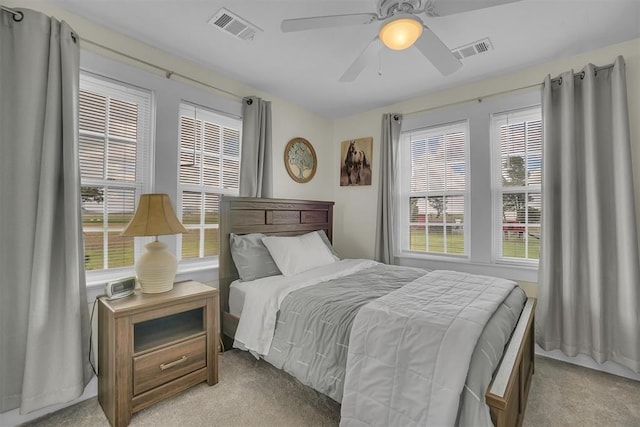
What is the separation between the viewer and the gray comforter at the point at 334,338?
3.97 feet

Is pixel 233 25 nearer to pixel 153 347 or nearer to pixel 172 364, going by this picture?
pixel 153 347

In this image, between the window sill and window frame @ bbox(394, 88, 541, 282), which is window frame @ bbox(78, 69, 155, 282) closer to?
the window sill

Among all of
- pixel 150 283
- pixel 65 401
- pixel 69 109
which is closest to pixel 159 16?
pixel 69 109

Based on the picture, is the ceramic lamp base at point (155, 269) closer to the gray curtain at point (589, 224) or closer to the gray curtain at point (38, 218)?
the gray curtain at point (38, 218)

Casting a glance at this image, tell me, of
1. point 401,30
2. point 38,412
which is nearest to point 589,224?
point 401,30

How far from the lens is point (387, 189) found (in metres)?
3.41

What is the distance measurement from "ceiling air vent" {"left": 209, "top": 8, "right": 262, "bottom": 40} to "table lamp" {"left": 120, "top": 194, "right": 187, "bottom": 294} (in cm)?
126

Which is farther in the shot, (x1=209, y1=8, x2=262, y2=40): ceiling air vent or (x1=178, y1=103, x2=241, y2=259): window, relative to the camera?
(x1=178, y1=103, x2=241, y2=259): window

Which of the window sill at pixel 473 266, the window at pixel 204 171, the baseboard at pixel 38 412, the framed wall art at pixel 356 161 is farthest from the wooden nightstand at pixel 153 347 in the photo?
the framed wall art at pixel 356 161

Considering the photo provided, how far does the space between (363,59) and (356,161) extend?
1961 millimetres

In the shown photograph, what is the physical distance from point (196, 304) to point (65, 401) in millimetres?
864

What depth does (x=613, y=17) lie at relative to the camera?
1977mm

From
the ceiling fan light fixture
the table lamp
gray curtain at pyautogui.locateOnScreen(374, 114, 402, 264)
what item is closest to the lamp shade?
the table lamp

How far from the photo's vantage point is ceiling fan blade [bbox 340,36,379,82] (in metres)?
1.77
